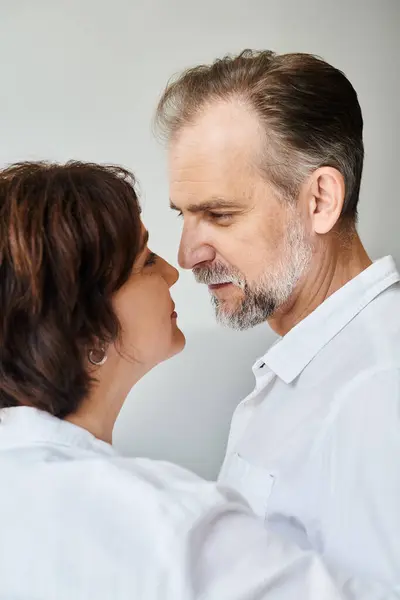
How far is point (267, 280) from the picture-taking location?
1152 mm

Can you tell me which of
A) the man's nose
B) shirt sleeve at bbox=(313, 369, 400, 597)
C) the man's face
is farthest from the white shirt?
the man's nose

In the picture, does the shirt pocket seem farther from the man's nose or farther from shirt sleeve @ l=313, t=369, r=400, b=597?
the man's nose

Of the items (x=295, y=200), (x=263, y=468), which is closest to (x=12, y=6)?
(x=295, y=200)

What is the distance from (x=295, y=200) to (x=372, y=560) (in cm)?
57

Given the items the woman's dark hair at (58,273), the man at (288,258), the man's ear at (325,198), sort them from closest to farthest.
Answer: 1. the woman's dark hair at (58,273)
2. the man at (288,258)
3. the man's ear at (325,198)

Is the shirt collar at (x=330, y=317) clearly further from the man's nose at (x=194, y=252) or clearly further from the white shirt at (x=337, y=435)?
the man's nose at (x=194, y=252)

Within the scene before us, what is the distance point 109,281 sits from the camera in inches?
33.4

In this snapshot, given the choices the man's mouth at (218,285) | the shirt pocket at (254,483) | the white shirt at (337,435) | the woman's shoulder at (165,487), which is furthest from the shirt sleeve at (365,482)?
the man's mouth at (218,285)

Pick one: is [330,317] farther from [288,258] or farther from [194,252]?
[194,252]

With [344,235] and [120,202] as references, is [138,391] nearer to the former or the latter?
[344,235]

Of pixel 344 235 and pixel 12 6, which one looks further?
pixel 12 6

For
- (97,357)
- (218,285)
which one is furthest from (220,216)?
(97,357)

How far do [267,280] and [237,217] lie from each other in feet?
0.39

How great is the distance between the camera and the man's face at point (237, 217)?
1.13 metres
